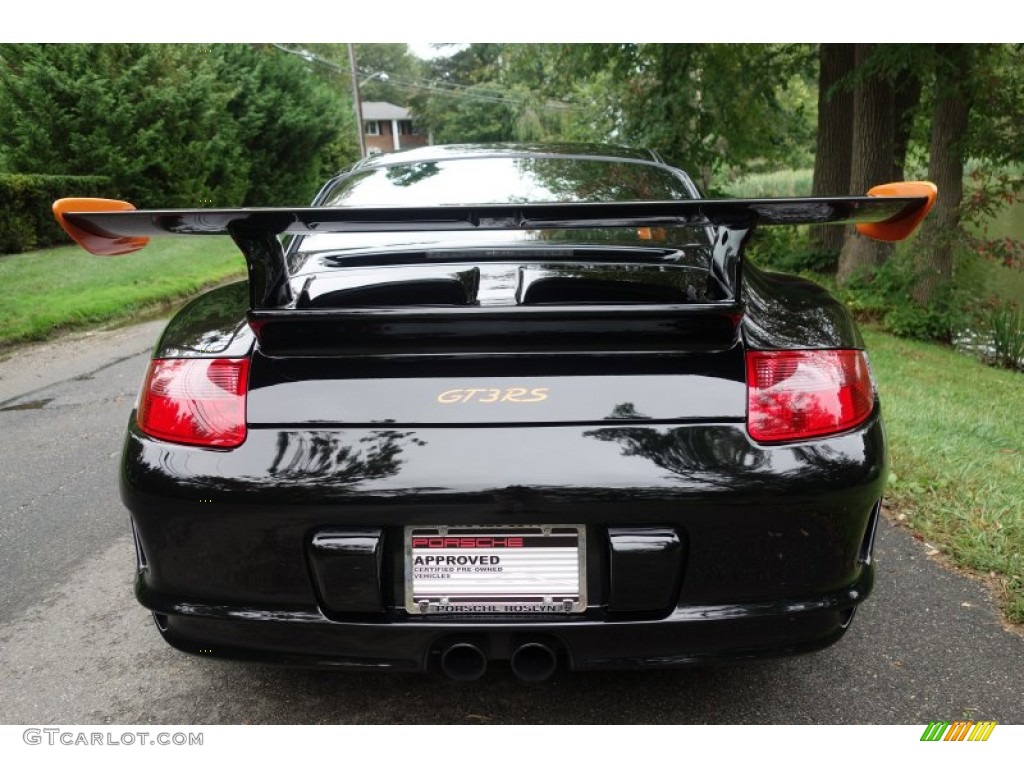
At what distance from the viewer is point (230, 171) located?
21.1 metres

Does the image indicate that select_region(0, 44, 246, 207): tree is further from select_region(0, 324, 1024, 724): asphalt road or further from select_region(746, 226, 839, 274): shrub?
select_region(0, 324, 1024, 724): asphalt road

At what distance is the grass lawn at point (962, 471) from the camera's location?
2945mm

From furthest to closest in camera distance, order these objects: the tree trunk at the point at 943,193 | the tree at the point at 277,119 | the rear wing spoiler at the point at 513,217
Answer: the tree at the point at 277,119 → the tree trunk at the point at 943,193 → the rear wing spoiler at the point at 513,217

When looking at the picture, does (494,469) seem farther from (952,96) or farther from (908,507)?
(952,96)

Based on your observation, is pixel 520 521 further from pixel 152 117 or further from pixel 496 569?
pixel 152 117

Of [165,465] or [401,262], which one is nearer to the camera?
[165,465]

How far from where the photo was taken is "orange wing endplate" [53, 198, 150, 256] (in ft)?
5.69

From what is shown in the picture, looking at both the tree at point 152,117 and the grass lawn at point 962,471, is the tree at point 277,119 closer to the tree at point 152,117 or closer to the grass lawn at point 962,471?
the tree at point 152,117

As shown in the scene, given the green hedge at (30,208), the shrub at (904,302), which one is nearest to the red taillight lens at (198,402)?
the shrub at (904,302)

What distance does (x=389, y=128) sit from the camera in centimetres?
7744

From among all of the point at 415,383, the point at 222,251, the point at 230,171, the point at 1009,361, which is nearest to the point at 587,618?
the point at 415,383

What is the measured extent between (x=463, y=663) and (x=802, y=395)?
942 millimetres

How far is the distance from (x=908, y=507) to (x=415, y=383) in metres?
2.60
